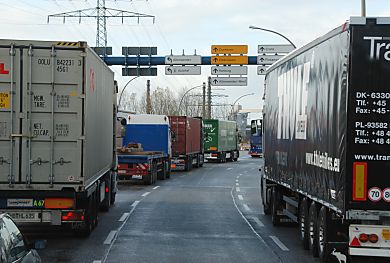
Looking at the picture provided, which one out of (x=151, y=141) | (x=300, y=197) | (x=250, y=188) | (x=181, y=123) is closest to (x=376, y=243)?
(x=300, y=197)

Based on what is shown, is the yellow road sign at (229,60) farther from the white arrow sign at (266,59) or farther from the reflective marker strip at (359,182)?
the reflective marker strip at (359,182)

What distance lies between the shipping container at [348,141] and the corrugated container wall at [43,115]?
156 inches

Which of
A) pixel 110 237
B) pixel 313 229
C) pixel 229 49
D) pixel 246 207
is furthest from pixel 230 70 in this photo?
pixel 313 229

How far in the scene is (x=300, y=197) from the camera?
12.8 meters

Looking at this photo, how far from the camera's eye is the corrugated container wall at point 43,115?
12336mm

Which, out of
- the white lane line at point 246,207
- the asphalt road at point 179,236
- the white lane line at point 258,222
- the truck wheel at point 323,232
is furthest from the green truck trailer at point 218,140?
the truck wheel at point 323,232

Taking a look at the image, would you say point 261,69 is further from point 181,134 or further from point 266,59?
point 181,134

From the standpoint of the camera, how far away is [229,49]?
44.8 m

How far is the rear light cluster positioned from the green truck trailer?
154ft

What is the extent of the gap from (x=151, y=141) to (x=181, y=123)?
7137mm

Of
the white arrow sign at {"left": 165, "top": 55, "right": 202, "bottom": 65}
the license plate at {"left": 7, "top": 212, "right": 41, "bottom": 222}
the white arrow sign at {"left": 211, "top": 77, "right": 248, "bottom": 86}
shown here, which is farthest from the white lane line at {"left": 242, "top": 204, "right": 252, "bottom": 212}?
the white arrow sign at {"left": 211, "top": 77, "right": 248, "bottom": 86}

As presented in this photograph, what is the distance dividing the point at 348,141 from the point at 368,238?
4.40 ft

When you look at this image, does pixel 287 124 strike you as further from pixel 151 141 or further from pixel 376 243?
pixel 151 141

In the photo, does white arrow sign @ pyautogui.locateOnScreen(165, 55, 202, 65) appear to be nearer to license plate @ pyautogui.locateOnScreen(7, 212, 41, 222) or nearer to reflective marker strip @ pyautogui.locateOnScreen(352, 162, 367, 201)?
license plate @ pyautogui.locateOnScreen(7, 212, 41, 222)
